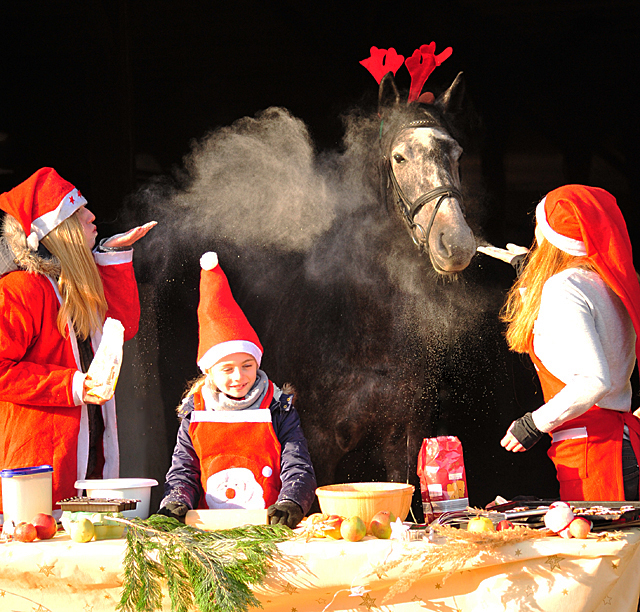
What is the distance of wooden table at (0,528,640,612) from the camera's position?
148cm

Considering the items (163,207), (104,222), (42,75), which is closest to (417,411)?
(163,207)

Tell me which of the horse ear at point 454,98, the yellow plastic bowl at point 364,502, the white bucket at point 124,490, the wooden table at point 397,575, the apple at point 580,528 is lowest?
the wooden table at point 397,575

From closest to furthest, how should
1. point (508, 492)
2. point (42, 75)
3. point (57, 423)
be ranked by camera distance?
point (57, 423) < point (508, 492) < point (42, 75)

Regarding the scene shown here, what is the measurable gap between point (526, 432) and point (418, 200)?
53.4 inches

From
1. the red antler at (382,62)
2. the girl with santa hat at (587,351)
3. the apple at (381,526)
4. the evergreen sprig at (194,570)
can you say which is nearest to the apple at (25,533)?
the evergreen sprig at (194,570)

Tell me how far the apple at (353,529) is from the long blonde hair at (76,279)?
1.43 meters

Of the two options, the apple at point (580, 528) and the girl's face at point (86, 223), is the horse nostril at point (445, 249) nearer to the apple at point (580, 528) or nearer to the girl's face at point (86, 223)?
the girl's face at point (86, 223)

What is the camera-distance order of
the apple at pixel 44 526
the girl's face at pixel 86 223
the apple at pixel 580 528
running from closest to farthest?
the apple at pixel 580 528
the apple at pixel 44 526
the girl's face at pixel 86 223

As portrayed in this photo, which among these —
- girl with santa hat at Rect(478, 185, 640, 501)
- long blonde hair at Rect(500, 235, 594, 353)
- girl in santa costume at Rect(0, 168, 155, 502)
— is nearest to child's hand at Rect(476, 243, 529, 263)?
long blonde hair at Rect(500, 235, 594, 353)

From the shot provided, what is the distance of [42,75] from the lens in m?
3.35

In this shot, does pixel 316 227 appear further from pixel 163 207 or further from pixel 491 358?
pixel 491 358

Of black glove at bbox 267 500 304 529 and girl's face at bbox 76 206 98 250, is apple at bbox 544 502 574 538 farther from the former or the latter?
girl's face at bbox 76 206 98 250

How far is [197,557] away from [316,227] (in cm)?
204

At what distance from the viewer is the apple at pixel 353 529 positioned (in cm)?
157
